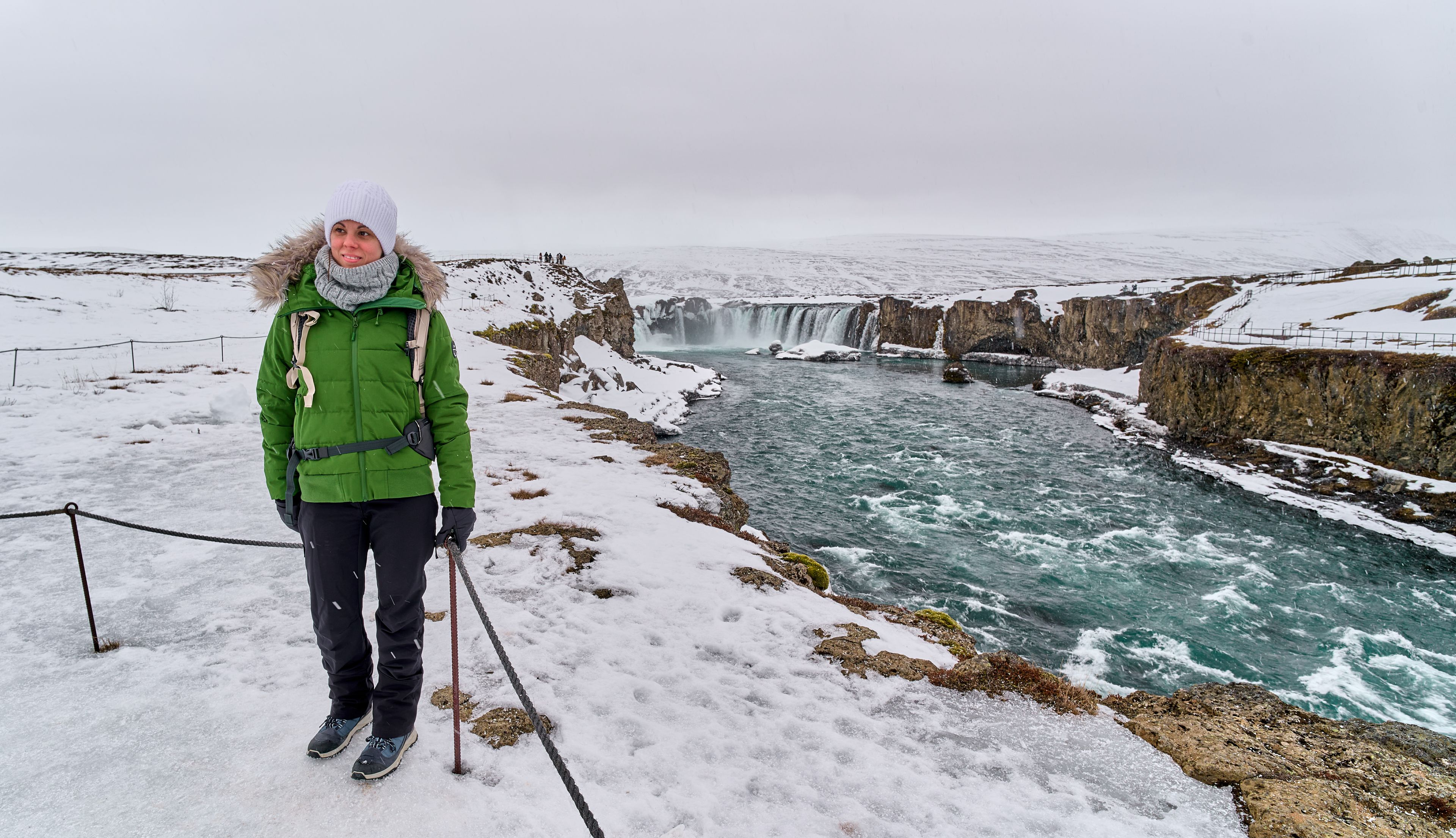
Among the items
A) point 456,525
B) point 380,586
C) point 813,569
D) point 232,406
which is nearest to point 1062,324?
point 813,569

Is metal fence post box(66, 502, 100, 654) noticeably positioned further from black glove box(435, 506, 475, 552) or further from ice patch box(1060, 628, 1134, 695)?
ice patch box(1060, 628, 1134, 695)

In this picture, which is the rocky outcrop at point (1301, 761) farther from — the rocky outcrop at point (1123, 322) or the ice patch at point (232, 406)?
the rocky outcrop at point (1123, 322)

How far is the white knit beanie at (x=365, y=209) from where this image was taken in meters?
3.02

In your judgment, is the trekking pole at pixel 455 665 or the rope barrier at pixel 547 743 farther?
the trekking pole at pixel 455 665

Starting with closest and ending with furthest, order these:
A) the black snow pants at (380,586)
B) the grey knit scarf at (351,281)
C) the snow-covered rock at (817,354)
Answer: the grey knit scarf at (351,281)
the black snow pants at (380,586)
the snow-covered rock at (817,354)

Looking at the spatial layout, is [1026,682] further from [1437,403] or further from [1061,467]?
[1437,403]

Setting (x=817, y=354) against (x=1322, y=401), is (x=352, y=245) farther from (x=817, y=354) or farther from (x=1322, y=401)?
(x=817, y=354)

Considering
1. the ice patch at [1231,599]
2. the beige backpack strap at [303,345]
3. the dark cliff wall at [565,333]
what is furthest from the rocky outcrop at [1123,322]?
the beige backpack strap at [303,345]

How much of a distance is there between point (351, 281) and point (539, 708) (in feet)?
9.43

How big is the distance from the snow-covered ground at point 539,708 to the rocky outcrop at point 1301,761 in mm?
302

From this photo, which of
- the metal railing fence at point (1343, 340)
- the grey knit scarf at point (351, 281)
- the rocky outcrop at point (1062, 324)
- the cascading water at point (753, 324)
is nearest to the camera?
the grey knit scarf at point (351, 281)

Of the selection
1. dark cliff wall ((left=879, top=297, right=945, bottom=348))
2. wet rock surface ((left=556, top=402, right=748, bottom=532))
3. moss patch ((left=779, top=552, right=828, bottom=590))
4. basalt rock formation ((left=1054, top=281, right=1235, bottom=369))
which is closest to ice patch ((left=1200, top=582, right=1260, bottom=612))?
moss patch ((left=779, top=552, right=828, bottom=590))

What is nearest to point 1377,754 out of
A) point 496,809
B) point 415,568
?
point 496,809

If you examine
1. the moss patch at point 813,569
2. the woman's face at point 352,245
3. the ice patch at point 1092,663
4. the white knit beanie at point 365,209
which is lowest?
the ice patch at point 1092,663
